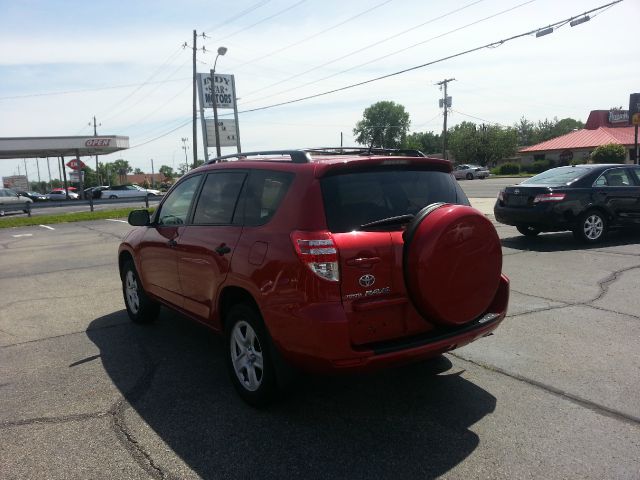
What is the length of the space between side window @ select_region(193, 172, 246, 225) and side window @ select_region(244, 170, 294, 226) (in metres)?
0.17

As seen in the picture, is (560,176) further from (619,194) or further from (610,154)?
(610,154)

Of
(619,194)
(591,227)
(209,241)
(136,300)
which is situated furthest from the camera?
(619,194)

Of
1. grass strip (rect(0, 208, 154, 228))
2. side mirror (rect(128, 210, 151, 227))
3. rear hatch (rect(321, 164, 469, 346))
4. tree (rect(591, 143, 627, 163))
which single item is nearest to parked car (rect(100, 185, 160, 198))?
grass strip (rect(0, 208, 154, 228))

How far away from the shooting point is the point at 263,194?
3.77 meters

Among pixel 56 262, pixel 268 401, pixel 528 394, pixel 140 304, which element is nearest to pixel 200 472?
pixel 268 401

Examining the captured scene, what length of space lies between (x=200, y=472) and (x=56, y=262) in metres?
9.15

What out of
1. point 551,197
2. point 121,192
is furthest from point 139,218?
point 121,192

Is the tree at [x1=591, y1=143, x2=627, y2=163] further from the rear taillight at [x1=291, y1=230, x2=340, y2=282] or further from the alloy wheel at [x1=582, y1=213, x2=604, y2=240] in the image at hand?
the rear taillight at [x1=291, y1=230, x2=340, y2=282]

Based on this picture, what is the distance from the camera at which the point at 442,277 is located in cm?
327

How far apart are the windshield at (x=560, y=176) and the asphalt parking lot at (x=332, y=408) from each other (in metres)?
4.57

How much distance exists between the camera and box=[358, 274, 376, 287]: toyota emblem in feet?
10.4

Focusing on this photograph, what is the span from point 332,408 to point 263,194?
5.21 feet

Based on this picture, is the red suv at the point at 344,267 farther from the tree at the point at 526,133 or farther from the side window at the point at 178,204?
the tree at the point at 526,133

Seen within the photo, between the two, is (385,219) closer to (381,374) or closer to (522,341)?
(381,374)
